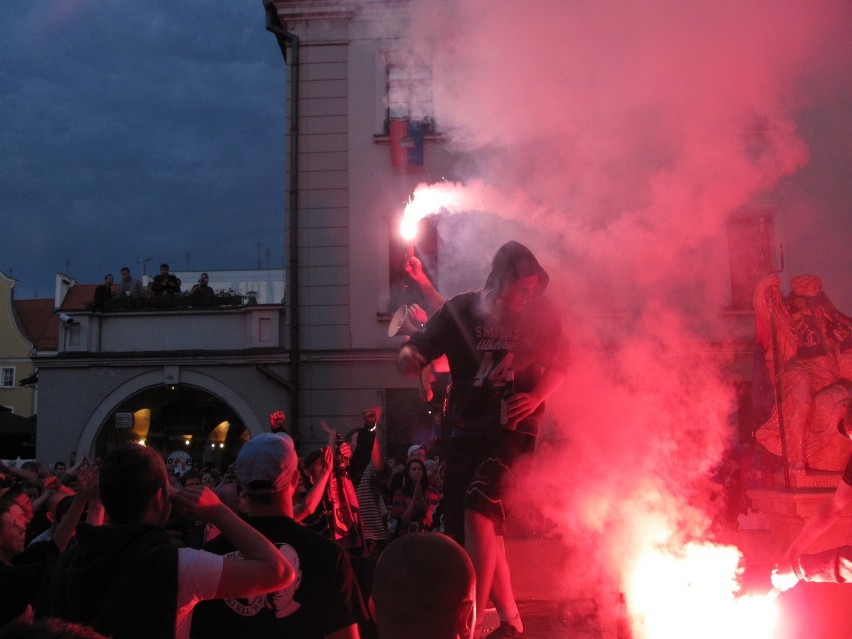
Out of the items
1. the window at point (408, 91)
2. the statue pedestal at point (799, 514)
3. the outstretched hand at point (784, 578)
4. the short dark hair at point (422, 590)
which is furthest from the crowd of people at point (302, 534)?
the window at point (408, 91)

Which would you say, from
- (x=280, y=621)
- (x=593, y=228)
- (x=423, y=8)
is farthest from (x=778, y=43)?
(x=280, y=621)

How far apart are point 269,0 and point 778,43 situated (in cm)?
1059

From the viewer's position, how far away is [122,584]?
7.65 feet

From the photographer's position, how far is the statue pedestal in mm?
5801

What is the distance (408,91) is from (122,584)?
12.0 meters

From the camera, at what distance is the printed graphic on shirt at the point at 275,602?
277 cm

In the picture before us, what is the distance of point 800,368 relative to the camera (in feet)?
20.8

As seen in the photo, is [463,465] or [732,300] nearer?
[463,465]

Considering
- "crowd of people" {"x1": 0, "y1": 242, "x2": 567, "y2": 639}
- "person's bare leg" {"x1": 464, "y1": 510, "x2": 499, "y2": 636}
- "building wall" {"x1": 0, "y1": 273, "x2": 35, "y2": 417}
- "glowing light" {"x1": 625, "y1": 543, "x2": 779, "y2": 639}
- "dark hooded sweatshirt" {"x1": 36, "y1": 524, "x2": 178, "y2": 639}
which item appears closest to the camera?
"crowd of people" {"x1": 0, "y1": 242, "x2": 567, "y2": 639}

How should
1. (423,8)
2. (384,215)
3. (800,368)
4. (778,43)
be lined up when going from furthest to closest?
(384,215)
(423,8)
(778,43)
(800,368)

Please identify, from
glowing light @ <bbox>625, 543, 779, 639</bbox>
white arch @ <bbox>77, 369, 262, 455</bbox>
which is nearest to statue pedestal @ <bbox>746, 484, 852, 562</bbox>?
glowing light @ <bbox>625, 543, 779, 639</bbox>

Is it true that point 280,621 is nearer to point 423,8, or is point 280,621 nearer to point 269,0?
point 423,8

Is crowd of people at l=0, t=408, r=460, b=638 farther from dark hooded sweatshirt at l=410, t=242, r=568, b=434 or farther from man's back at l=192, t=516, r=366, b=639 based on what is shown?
dark hooded sweatshirt at l=410, t=242, r=568, b=434

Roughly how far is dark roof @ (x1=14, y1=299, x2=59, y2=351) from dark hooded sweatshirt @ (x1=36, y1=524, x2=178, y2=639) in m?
43.1
